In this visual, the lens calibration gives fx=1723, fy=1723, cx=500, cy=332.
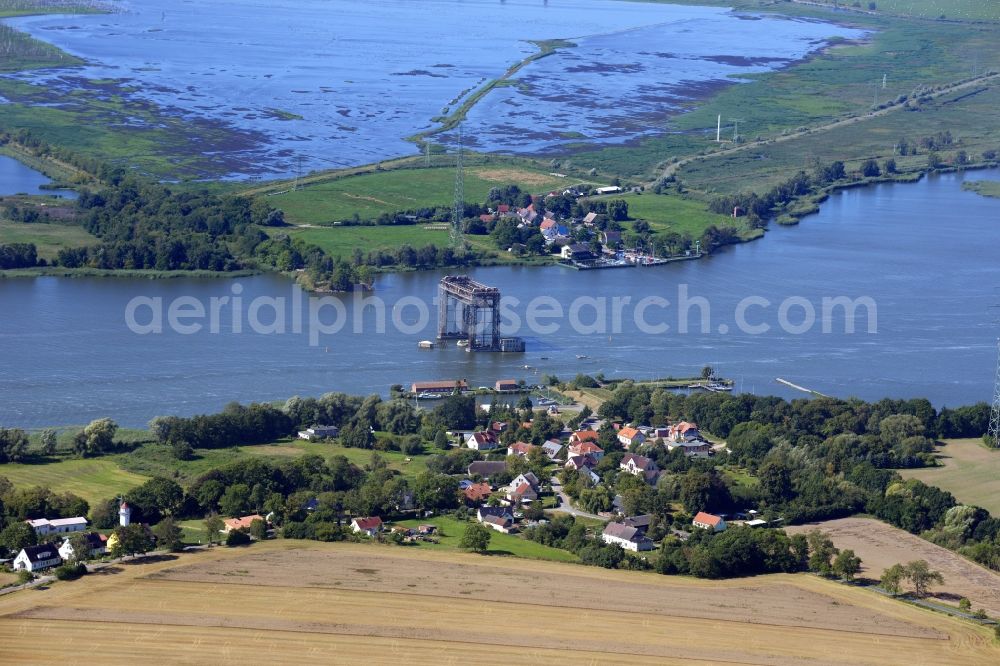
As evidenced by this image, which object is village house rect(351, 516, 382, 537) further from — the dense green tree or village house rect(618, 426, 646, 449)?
village house rect(618, 426, 646, 449)

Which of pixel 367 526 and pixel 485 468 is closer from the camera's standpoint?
pixel 367 526

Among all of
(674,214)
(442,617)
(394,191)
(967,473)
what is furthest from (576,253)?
(442,617)

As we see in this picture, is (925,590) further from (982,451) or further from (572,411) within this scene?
(572,411)

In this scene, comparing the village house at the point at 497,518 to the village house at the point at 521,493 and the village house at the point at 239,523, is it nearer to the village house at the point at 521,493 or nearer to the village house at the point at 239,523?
the village house at the point at 521,493

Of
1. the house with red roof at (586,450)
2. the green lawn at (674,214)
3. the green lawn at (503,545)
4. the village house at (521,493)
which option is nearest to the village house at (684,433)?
the house with red roof at (586,450)

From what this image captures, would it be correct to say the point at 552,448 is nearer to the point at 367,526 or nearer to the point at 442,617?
the point at 367,526

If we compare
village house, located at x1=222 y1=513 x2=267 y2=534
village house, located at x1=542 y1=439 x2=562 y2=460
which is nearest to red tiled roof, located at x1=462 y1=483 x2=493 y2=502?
village house, located at x1=542 y1=439 x2=562 y2=460

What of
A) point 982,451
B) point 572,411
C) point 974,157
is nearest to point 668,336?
point 572,411
